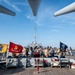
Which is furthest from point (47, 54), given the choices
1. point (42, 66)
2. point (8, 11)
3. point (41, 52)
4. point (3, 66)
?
point (8, 11)

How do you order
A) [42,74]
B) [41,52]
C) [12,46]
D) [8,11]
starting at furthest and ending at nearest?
1. [41,52]
2. [12,46]
3. [42,74]
4. [8,11]

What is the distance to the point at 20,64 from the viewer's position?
14.7 m

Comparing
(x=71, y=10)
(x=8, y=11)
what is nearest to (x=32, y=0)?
(x=71, y=10)

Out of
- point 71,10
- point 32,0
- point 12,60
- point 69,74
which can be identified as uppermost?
point 32,0

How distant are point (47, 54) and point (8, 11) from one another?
11.7m

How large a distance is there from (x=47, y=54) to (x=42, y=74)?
537 cm

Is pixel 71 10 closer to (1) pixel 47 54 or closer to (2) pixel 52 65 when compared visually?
(2) pixel 52 65

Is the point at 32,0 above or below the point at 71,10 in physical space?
above

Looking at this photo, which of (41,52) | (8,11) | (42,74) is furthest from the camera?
(41,52)

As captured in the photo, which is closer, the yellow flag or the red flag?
the red flag

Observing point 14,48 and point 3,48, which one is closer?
point 14,48

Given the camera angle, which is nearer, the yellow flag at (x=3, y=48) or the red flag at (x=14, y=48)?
the red flag at (x=14, y=48)

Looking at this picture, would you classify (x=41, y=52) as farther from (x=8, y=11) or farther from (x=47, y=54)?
(x=8, y=11)

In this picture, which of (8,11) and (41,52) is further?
(41,52)
